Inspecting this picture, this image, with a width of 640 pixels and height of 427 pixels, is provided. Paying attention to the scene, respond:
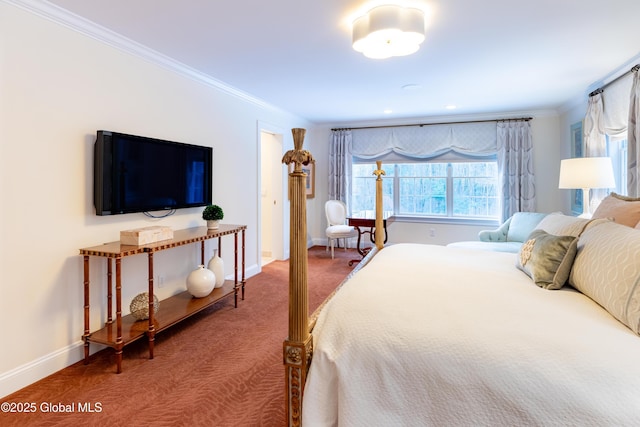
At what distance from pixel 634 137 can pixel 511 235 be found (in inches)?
60.3

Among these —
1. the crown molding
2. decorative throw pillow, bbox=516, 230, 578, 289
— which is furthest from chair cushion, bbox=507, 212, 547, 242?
the crown molding

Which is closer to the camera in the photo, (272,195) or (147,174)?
(147,174)

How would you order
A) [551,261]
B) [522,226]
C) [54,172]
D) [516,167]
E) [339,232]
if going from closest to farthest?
[551,261] → [54,172] → [522,226] → [516,167] → [339,232]

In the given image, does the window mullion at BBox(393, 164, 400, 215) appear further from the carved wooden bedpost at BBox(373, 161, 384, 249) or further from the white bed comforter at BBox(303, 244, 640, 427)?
the white bed comforter at BBox(303, 244, 640, 427)

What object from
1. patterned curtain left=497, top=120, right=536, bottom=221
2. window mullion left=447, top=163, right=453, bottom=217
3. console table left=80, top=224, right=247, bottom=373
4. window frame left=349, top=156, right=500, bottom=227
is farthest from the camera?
window mullion left=447, top=163, right=453, bottom=217

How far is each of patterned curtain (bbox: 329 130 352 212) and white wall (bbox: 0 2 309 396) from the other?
11.8 ft

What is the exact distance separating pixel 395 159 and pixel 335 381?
5.20 metres

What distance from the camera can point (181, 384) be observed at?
2.09m

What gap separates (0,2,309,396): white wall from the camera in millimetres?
1991

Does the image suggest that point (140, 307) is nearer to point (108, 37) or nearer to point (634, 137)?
point (108, 37)

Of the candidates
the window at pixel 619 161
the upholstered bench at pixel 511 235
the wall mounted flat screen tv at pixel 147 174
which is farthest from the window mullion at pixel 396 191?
the wall mounted flat screen tv at pixel 147 174

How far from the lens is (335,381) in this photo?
4.23 feet

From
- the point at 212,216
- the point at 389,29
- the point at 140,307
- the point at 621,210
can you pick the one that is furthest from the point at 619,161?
the point at 140,307

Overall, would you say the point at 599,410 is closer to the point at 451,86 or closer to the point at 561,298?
the point at 561,298
